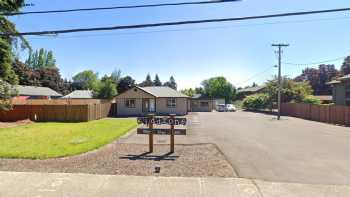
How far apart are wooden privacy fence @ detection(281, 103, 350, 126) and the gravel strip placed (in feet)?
69.6

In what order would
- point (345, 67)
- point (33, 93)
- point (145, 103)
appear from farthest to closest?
point (345, 67) → point (33, 93) → point (145, 103)

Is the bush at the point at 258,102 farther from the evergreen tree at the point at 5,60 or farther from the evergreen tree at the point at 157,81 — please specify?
the evergreen tree at the point at 157,81

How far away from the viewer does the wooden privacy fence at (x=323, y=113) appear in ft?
97.4

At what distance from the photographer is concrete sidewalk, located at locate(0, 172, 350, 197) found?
734 centimetres

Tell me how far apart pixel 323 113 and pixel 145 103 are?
22.1 m

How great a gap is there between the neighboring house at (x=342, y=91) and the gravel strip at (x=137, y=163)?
33.6 metres

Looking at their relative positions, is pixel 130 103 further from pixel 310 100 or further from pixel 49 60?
pixel 49 60

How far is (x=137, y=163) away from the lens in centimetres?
1064

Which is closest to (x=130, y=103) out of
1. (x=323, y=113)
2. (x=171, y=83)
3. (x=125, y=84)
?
(x=323, y=113)

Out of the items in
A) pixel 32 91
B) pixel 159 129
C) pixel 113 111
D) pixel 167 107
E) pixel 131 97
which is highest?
pixel 32 91

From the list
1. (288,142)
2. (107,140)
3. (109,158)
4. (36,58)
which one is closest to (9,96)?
(107,140)

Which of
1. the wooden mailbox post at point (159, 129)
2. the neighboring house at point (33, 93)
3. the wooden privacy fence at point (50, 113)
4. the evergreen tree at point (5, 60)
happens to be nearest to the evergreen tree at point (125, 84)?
the neighboring house at point (33, 93)

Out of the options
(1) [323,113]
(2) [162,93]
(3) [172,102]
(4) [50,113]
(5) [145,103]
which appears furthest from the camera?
(2) [162,93]

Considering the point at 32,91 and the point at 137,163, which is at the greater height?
the point at 32,91
